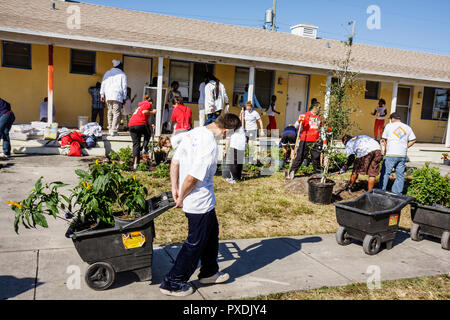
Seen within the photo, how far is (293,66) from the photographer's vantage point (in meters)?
14.6

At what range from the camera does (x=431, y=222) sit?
6.14 metres

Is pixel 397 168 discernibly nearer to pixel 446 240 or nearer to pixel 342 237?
pixel 446 240

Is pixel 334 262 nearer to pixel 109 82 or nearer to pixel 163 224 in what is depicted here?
pixel 163 224

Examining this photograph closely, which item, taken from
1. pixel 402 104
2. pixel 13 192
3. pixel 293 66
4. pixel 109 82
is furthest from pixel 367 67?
pixel 13 192

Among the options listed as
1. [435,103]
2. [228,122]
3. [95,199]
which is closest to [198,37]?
[228,122]

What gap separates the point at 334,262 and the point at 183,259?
2.30 meters

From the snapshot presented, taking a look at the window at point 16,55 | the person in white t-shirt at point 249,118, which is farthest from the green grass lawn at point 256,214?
the window at point 16,55

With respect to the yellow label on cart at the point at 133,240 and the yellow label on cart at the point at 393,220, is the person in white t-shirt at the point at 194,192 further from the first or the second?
the yellow label on cart at the point at 393,220

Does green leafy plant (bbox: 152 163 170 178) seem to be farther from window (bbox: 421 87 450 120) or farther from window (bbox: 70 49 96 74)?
window (bbox: 421 87 450 120)

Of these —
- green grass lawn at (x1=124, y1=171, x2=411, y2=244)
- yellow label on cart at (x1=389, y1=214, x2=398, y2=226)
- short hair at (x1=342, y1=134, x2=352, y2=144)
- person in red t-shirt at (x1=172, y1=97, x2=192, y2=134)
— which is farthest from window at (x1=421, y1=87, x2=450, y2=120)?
yellow label on cart at (x1=389, y1=214, x2=398, y2=226)

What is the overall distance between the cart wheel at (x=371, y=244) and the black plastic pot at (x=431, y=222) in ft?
3.42

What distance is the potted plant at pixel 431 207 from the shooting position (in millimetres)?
6012

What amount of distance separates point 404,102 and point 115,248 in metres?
18.3

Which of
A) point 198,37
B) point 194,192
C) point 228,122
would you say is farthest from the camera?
point 198,37
